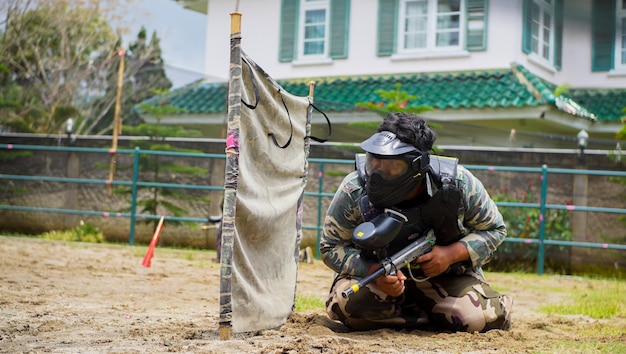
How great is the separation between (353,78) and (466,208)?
8.08 meters

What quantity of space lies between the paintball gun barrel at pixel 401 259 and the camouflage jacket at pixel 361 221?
20 centimetres

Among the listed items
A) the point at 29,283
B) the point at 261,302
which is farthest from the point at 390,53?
the point at 261,302

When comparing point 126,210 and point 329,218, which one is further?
point 126,210

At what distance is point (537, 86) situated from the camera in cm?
1046

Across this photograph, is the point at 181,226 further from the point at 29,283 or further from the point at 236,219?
the point at 236,219

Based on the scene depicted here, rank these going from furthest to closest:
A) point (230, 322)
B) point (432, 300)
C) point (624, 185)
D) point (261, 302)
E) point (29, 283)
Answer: point (624, 185) → point (29, 283) → point (432, 300) → point (261, 302) → point (230, 322)

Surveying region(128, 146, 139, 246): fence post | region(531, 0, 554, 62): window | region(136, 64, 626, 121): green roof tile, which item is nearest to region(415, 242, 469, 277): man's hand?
region(136, 64, 626, 121): green roof tile

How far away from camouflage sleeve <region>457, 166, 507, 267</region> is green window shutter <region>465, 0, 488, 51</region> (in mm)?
7373

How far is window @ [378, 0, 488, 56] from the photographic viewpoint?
438 inches

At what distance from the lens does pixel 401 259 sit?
3.72m

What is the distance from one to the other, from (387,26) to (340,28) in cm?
74

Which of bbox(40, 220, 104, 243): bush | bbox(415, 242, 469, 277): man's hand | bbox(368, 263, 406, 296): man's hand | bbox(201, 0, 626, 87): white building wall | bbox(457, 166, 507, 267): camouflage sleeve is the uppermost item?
bbox(201, 0, 626, 87): white building wall

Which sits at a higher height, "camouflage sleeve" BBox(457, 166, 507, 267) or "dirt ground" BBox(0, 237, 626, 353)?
"camouflage sleeve" BBox(457, 166, 507, 267)

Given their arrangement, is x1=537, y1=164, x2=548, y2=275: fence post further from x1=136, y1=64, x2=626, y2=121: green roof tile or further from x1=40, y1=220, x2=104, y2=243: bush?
x1=40, y1=220, x2=104, y2=243: bush
